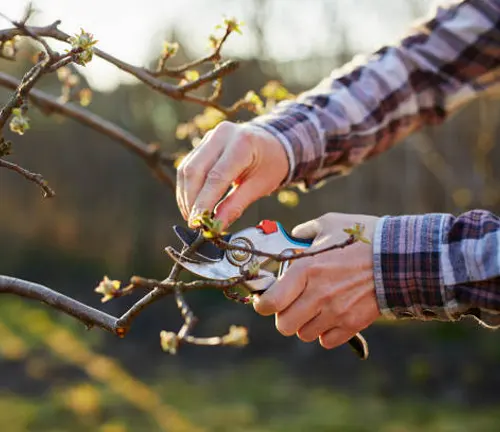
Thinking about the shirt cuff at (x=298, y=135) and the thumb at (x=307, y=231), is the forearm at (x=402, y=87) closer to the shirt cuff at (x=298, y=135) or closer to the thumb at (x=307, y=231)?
the shirt cuff at (x=298, y=135)

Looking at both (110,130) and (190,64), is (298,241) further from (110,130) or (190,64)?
(110,130)

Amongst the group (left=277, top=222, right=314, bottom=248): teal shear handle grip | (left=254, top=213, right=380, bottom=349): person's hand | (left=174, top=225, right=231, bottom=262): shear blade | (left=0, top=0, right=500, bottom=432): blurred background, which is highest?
(left=174, top=225, right=231, bottom=262): shear blade

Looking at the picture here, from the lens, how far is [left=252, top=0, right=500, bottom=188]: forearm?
6.35ft

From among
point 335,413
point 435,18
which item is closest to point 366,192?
point 335,413

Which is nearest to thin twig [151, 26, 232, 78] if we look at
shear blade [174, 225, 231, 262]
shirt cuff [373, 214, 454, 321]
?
shear blade [174, 225, 231, 262]

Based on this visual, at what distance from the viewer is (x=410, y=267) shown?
1.37 metres

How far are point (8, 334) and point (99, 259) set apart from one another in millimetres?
1739

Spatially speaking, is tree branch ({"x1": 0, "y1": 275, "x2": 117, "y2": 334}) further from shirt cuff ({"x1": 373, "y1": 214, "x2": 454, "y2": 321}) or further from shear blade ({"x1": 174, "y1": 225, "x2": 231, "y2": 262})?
shirt cuff ({"x1": 373, "y1": 214, "x2": 454, "y2": 321})

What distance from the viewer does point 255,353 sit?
22.6 ft

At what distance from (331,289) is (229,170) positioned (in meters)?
0.35

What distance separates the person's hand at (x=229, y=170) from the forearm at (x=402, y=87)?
233 mm

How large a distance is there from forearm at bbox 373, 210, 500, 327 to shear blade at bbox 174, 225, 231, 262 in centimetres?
32

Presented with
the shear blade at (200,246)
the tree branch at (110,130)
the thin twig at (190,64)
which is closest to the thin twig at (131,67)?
the thin twig at (190,64)

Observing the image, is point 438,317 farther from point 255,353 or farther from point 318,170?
point 255,353
